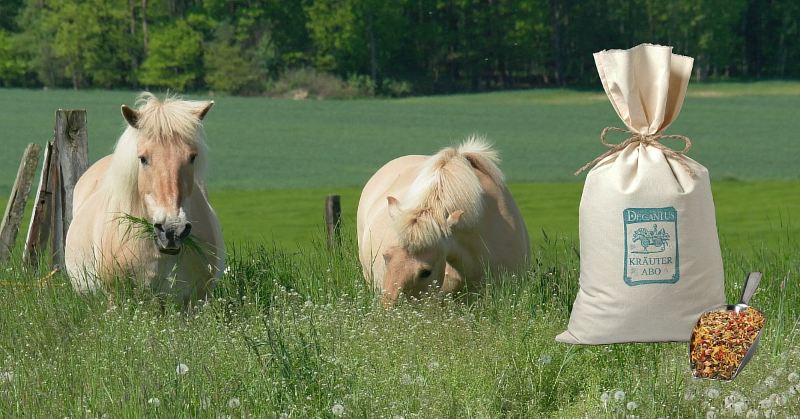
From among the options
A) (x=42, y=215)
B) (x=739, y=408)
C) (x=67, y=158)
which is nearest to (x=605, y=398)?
(x=739, y=408)

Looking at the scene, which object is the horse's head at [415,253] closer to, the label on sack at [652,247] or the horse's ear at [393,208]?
the horse's ear at [393,208]

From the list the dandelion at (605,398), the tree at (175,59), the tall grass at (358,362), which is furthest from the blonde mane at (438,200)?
the tree at (175,59)

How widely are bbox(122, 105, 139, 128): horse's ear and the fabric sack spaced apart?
278 centimetres

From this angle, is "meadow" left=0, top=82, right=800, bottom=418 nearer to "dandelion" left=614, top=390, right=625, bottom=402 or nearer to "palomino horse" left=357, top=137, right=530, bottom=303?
"dandelion" left=614, top=390, right=625, bottom=402

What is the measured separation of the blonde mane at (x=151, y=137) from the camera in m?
6.67

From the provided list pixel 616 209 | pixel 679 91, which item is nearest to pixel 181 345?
pixel 616 209

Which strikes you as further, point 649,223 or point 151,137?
point 151,137

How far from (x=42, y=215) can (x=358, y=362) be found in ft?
18.1

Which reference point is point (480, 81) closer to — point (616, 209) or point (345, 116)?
point (345, 116)

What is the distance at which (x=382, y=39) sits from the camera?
79.9 meters

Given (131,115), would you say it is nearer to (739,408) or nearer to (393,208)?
(393,208)

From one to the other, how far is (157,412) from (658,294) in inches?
86.9

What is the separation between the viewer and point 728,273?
26.3ft

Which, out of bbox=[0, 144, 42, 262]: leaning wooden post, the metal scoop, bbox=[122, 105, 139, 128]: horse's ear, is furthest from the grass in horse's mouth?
bbox=[0, 144, 42, 262]: leaning wooden post
